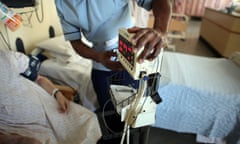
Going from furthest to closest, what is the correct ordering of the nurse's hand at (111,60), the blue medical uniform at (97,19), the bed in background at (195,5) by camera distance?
the bed in background at (195,5) < the blue medical uniform at (97,19) < the nurse's hand at (111,60)

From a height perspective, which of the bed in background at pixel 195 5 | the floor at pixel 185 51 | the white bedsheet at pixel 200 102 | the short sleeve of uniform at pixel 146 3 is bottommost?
the floor at pixel 185 51

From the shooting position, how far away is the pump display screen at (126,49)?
1.55ft

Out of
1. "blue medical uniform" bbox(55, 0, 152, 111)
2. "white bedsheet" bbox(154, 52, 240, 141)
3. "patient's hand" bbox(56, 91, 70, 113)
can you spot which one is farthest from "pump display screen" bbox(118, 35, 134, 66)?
"white bedsheet" bbox(154, 52, 240, 141)

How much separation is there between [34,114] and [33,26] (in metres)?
0.96

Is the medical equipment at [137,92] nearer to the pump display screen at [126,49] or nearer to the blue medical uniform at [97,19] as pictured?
the pump display screen at [126,49]

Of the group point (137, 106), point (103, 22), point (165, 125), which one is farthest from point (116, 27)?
point (165, 125)

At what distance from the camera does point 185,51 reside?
3.28 metres

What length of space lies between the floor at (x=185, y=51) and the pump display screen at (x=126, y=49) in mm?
291

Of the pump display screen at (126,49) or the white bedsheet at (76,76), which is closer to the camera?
the pump display screen at (126,49)

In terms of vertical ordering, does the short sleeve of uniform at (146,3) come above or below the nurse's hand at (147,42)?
above

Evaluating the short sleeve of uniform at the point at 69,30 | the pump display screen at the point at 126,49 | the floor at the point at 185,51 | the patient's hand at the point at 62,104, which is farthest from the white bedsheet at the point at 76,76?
the pump display screen at the point at 126,49

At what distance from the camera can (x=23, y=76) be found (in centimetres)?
104

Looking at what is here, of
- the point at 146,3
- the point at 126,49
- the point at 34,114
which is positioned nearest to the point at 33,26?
the point at 34,114

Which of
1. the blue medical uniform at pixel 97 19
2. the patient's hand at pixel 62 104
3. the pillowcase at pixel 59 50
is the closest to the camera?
the blue medical uniform at pixel 97 19
